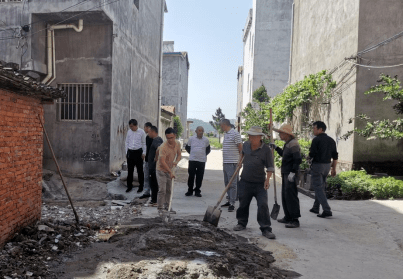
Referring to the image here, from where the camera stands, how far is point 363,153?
10305 millimetres

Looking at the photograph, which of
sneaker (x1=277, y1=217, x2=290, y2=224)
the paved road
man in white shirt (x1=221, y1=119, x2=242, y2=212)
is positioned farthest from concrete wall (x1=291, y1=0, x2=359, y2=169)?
sneaker (x1=277, y1=217, x2=290, y2=224)

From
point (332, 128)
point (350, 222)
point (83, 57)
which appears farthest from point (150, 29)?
point (350, 222)

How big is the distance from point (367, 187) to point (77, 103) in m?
8.85

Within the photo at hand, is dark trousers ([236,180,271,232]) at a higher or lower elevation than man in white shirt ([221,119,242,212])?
lower

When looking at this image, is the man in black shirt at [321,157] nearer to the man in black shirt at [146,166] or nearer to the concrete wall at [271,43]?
the man in black shirt at [146,166]

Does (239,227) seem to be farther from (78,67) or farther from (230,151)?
(78,67)

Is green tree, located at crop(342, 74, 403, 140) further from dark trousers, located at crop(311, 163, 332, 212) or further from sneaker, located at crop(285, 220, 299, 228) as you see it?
sneaker, located at crop(285, 220, 299, 228)

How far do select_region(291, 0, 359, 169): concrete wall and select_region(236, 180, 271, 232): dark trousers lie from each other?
6.02 meters

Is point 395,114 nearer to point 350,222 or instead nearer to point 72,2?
point 350,222

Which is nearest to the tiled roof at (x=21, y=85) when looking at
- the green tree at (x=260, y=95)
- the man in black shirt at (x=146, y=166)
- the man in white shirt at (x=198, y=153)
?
the man in black shirt at (x=146, y=166)

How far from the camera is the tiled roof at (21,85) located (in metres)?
4.32

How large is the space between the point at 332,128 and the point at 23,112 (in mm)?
9884

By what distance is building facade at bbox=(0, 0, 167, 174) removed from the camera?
10.3 meters

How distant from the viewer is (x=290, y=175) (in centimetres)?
571
